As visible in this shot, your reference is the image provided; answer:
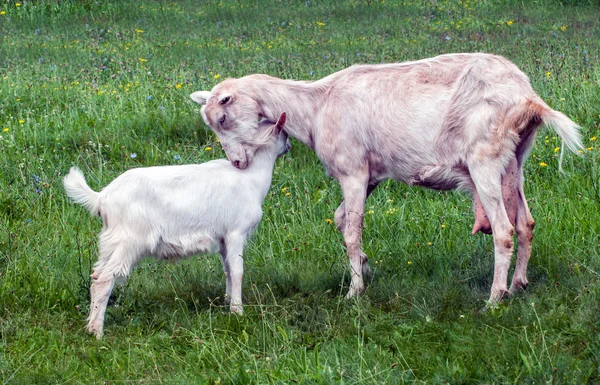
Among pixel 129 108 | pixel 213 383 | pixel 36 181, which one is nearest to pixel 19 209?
pixel 36 181

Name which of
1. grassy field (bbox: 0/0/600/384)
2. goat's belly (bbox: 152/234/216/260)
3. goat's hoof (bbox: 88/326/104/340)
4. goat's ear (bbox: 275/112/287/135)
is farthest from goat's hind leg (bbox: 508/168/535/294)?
goat's hoof (bbox: 88/326/104/340)

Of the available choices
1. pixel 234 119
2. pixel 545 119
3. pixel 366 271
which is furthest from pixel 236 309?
pixel 545 119

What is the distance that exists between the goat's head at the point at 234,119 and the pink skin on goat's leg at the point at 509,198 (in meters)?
1.46

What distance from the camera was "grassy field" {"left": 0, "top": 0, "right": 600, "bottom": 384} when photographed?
13.9 feet

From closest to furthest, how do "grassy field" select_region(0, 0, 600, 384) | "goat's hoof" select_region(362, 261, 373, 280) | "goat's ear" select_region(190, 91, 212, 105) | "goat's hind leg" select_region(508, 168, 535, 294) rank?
"grassy field" select_region(0, 0, 600, 384) < "goat's hind leg" select_region(508, 168, 535, 294) < "goat's ear" select_region(190, 91, 212, 105) < "goat's hoof" select_region(362, 261, 373, 280)

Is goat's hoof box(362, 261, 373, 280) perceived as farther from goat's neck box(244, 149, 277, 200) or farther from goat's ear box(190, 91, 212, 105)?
goat's ear box(190, 91, 212, 105)

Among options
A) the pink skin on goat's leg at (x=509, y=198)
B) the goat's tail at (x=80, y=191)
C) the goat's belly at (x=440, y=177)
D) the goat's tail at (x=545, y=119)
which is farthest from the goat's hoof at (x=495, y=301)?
the goat's tail at (x=80, y=191)

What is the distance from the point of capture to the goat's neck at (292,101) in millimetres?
5594

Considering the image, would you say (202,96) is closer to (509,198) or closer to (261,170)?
(261,170)

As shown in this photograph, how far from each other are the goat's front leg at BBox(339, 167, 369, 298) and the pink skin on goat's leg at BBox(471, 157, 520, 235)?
0.73 m

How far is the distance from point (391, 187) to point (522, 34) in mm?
8592

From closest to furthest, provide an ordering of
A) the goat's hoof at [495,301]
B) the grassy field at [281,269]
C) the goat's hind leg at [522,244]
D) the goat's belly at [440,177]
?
the grassy field at [281,269]
the goat's hoof at [495,301]
the goat's belly at [440,177]
the goat's hind leg at [522,244]

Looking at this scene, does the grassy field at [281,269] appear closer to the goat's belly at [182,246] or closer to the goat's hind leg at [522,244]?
the goat's hind leg at [522,244]

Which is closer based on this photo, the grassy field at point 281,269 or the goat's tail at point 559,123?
the grassy field at point 281,269
